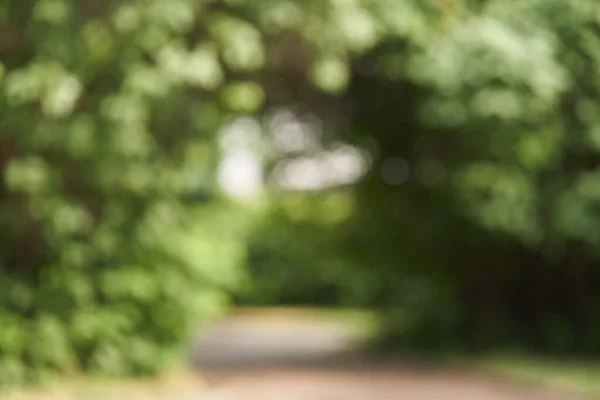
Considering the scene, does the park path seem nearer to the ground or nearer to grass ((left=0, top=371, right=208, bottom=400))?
the ground

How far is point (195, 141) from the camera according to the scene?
346 inches

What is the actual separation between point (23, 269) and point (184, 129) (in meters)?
2.07

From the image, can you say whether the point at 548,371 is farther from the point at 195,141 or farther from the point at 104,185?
the point at 104,185

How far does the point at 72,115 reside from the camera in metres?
7.76

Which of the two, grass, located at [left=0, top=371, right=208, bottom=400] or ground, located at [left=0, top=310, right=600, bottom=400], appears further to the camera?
ground, located at [left=0, top=310, right=600, bottom=400]

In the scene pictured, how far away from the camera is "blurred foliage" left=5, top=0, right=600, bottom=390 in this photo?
24.8ft

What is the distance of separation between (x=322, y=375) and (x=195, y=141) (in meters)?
2.97

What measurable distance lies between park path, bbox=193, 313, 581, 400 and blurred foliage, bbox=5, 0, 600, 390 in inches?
42.9

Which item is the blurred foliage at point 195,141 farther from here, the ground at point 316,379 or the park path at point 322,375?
the park path at point 322,375

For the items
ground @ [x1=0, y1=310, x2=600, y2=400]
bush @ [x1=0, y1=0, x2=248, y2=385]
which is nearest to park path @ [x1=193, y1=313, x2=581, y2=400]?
ground @ [x1=0, y1=310, x2=600, y2=400]

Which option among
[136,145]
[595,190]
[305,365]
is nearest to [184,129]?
[136,145]

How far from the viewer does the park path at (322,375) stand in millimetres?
8352

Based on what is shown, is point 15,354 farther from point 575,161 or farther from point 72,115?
point 575,161

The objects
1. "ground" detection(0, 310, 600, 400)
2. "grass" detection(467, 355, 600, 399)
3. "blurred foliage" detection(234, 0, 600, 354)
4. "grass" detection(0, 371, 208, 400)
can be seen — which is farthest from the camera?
"grass" detection(467, 355, 600, 399)
